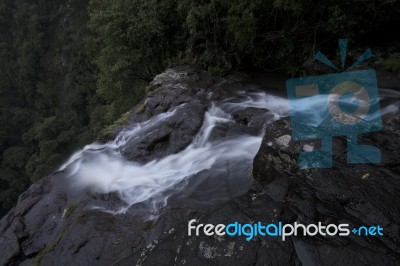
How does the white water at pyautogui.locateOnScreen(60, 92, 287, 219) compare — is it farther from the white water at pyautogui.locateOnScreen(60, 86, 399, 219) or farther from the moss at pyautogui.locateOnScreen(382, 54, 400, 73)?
the moss at pyautogui.locateOnScreen(382, 54, 400, 73)

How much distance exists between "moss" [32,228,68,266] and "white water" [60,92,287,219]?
0.88 meters

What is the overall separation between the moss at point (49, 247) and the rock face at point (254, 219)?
18 millimetres

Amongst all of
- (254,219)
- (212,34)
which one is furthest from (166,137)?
(212,34)

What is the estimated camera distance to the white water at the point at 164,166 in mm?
5605

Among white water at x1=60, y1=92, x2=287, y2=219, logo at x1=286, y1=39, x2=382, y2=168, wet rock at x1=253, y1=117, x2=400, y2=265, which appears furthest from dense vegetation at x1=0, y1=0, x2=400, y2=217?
wet rock at x1=253, y1=117, x2=400, y2=265

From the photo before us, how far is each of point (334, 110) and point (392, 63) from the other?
368 cm

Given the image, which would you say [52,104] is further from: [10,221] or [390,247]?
[390,247]

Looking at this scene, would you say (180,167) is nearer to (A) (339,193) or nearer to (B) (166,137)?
(B) (166,137)

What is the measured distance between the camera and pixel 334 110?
6.11m

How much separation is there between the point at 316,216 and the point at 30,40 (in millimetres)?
42723

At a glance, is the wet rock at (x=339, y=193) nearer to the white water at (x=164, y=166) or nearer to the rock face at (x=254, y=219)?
the rock face at (x=254, y=219)

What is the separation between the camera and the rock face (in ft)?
11.0

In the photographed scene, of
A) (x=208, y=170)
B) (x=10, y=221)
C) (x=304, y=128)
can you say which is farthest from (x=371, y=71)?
(x=10, y=221)

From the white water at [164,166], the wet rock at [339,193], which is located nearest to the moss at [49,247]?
the white water at [164,166]
